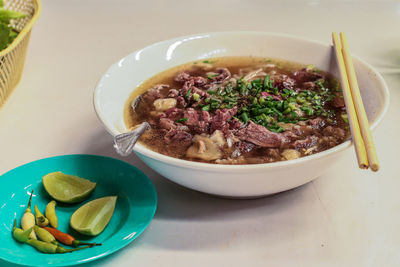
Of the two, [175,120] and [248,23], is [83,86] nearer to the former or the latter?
[175,120]

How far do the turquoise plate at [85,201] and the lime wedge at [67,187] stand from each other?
0.18 ft

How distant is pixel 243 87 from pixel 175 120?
1.93 ft

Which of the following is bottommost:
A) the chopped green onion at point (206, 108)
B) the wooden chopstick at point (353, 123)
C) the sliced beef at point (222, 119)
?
the chopped green onion at point (206, 108)

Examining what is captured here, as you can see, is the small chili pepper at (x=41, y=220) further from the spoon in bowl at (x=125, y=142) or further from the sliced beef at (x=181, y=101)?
the sliced beef at (x=181, y=101)

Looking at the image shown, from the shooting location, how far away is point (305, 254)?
2.46 metres

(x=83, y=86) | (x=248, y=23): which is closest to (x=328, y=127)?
(x=83, y=86)

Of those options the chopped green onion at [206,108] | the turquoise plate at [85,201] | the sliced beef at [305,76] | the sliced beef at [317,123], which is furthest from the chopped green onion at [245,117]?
the sliced beef at [305,76]

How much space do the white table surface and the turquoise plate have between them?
6.8 inches

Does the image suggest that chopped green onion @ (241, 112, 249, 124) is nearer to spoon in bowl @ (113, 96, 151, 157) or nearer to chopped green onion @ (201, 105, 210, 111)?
chopped green onion @ (201, 105, 210, 111)

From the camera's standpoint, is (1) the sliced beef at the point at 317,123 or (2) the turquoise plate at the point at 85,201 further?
(1) the sliced beef at the point at 317,123

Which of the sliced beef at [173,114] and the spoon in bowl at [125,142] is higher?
the spoon in bowl at [125,142]

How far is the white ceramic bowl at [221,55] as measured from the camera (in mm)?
2342

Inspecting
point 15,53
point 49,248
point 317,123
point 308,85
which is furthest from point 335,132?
point 15,53

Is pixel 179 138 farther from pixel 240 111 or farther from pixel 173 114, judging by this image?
pixel 240 111
